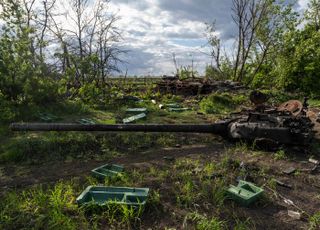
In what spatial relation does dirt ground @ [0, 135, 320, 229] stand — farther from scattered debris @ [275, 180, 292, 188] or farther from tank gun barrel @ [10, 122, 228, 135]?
tank gun barrel @ [10, 122, 228, 135]

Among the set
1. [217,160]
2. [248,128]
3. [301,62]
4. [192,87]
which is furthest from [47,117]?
[301,62]

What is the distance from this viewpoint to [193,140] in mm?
5531

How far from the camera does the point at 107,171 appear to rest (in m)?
3.75

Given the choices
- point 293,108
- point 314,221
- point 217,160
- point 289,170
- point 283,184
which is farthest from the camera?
point 293,108

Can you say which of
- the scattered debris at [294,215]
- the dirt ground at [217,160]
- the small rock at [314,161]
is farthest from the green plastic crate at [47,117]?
the scattered debris at [294,215]

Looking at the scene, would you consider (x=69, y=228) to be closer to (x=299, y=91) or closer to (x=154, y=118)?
(x=154, y=118)

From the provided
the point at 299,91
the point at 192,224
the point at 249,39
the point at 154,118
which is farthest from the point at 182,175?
the point at 249,39

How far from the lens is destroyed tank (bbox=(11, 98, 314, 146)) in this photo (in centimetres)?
457

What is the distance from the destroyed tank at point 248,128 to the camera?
15.0ft

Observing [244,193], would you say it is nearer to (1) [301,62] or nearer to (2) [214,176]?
(2) [214,176]

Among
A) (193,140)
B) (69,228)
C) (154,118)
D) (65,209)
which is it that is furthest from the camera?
(154,118)

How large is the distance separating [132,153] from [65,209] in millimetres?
2052

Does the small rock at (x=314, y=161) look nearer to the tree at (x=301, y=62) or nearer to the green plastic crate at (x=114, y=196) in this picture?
the green plastic crate at (x=114, y=196)

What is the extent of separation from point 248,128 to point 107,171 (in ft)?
7.85
